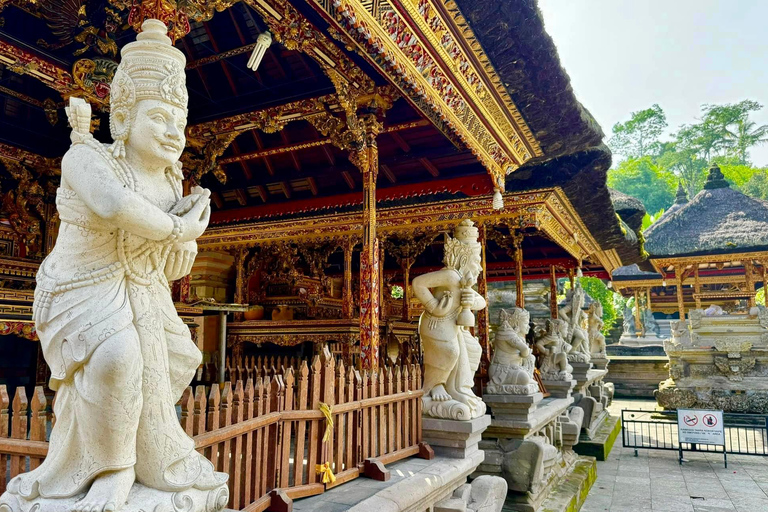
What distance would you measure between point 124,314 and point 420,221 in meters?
7.30

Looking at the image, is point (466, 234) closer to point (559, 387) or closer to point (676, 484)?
point (559, 387)

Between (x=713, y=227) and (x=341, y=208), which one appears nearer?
(x=341, y=208)

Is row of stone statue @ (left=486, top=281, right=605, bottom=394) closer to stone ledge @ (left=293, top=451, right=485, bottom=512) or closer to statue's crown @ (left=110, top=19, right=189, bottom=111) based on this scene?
stone ledge @ (left=293, top=451, right=485, bottom=512)

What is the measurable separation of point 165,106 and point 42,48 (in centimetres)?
371

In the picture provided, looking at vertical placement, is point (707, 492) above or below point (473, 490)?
below

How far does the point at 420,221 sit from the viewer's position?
9.04 m

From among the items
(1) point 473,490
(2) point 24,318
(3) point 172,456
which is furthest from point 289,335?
(3) point 172,456

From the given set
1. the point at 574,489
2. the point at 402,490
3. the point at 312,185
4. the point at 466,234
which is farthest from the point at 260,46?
the point at 574,489

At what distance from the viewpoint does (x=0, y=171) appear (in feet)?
23.7

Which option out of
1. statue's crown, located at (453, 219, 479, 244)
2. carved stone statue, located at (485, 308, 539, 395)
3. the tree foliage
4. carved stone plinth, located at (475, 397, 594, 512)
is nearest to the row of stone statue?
carved stone statue, located at (485, 308, 539, 395)

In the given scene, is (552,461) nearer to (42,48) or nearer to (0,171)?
(42,48)

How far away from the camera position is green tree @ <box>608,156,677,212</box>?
Answer: 4662cm

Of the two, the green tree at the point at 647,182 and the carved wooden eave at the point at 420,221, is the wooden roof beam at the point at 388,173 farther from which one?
the green tree at the point at 647,182

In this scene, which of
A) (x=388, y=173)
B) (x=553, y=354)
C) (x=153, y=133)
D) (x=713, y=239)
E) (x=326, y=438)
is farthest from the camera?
(x=713, y=239)
